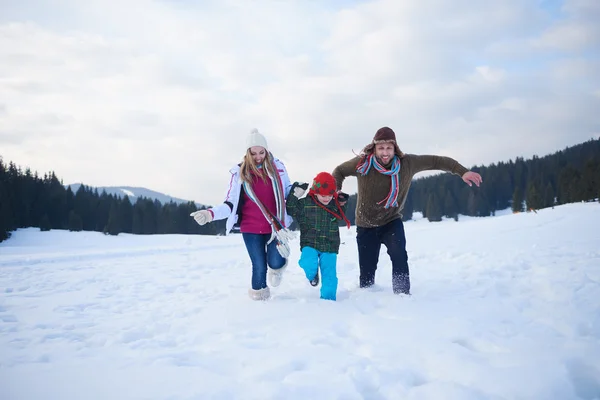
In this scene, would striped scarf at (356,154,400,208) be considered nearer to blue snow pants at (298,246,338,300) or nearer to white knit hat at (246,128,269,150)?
blue snow pants at (298,246,338,300)

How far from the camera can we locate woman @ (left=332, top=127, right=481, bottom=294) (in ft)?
14.1

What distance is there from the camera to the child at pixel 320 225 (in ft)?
13.6

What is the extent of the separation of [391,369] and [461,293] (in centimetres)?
257

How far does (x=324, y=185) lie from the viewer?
4293 mm

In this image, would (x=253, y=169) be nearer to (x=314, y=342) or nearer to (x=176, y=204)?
(x=314, y=342)

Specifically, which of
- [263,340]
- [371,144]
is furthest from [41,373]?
[371,144]

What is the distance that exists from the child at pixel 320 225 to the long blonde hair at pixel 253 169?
1.42ft

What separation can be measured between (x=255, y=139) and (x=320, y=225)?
1.45 meters

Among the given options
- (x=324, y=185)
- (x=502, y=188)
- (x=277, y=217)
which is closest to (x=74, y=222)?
(x=277, y=217)

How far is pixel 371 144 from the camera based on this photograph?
4.48m

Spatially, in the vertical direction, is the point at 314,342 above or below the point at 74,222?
below

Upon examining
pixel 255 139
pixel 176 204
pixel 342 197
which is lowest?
pixel 342 197

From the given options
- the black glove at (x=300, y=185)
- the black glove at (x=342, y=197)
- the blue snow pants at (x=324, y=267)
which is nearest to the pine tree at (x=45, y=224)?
the black glove at (x=300, y=185)

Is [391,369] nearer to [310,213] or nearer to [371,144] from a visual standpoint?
[310,213]
